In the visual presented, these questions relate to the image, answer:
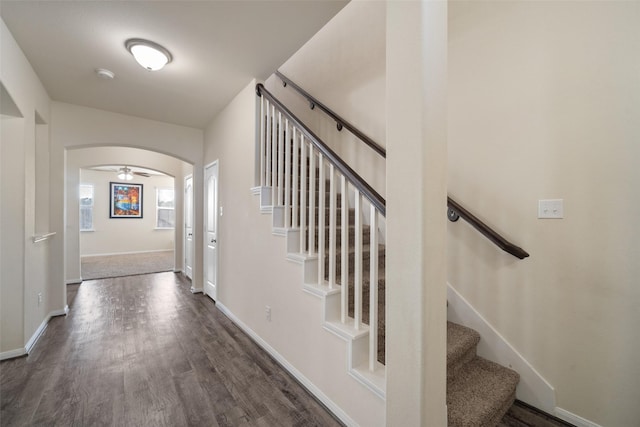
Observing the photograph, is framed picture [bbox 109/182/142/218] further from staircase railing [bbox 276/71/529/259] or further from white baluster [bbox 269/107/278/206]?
staircase railing [bbox 276/71/529/259]

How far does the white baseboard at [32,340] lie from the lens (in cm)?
225

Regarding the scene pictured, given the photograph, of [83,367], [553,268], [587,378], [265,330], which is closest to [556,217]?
[553,268]

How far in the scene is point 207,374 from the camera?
207 centimetres

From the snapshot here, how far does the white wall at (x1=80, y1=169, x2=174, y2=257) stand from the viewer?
7.65m

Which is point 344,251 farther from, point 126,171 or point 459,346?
point 126,171

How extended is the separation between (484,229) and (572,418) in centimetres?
122

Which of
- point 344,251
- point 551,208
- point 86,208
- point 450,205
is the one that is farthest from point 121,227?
point 551,208

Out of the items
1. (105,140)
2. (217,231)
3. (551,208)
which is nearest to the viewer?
(551,208)

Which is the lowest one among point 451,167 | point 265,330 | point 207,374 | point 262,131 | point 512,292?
point 207,374

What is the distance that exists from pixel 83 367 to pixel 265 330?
149 cm

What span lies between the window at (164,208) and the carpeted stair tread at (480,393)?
943 centimetres

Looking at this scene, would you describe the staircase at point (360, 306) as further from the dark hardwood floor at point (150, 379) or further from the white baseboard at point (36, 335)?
the white baseboard at point (36, 335)

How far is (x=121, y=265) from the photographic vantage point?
6.39 metres

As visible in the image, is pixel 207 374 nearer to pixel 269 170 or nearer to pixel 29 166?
pixel 269 170
